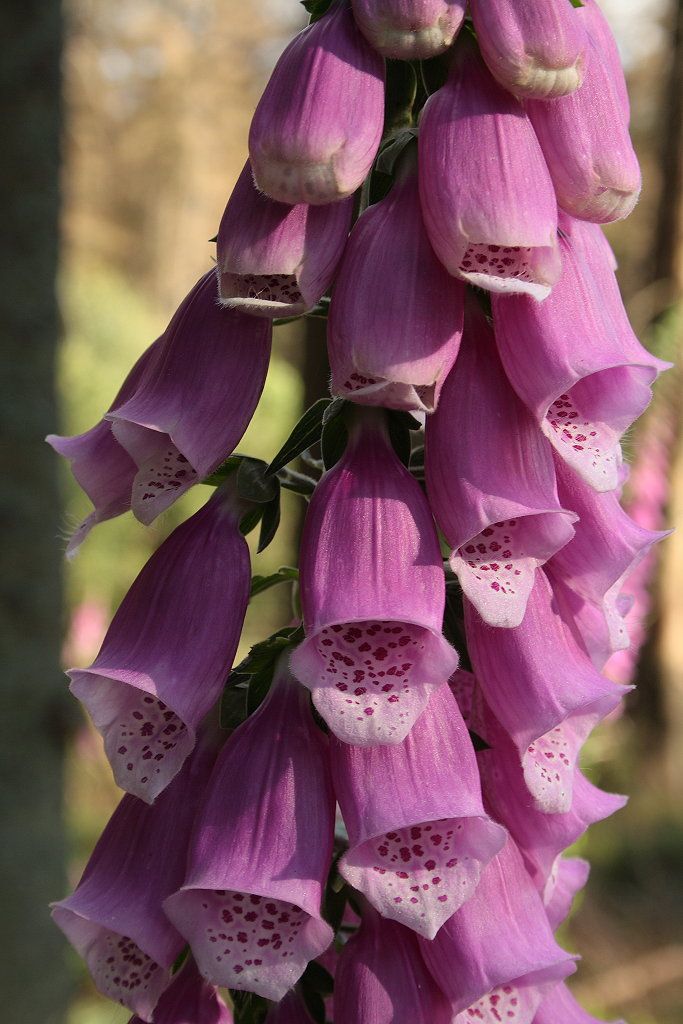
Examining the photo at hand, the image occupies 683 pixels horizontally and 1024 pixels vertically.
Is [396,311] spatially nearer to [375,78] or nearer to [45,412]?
[375,78]

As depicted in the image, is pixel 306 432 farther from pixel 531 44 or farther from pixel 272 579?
pixel 531 44

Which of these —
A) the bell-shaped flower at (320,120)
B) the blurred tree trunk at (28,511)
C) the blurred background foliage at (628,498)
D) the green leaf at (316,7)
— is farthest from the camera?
the blurred background foliage at (628,498)

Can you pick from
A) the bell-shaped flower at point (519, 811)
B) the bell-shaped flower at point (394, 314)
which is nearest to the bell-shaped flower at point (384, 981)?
the bell-shaped flower at point (519, 811)

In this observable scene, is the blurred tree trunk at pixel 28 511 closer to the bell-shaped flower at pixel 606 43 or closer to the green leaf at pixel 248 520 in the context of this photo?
the green leaf at pixel 248 520

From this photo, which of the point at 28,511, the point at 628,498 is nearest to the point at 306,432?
the point at 28,511

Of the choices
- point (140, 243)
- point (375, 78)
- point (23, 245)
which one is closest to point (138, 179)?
point (140, 243)
